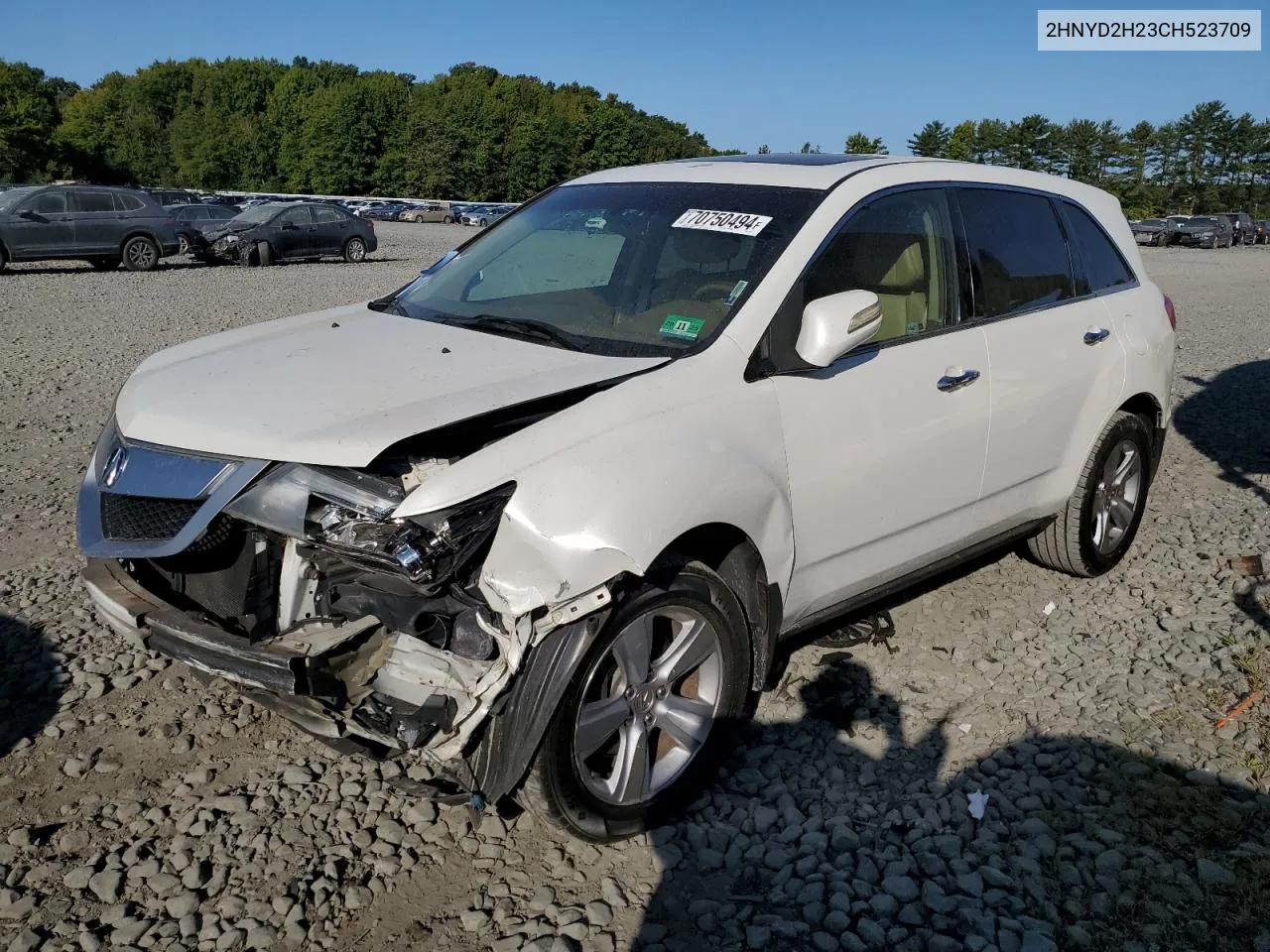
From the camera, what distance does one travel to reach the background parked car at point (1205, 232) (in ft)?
144

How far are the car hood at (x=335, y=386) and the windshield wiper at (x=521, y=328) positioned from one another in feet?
0.19

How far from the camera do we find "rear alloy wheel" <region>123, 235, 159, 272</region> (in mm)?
20891

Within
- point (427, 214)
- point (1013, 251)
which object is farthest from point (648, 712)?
point (427, 214)

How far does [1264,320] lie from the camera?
16344 millimetres

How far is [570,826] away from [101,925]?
4.15 ft

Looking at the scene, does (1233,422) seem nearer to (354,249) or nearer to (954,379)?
(954,379)

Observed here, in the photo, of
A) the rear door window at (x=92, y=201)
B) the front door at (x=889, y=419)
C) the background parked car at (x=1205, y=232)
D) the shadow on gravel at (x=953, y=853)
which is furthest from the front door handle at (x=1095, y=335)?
the background parked car at (x=1205, y=232)

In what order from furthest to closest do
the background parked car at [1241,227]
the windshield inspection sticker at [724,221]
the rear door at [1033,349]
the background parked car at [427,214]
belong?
1. the background parked car at [427,214]
2. the background parked car at [1241,227]
3. the rear door at [1033,349]
4. the windshield inspection sticker at [724,221]

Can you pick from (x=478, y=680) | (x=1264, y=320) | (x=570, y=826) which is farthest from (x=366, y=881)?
(x=1264, y=320)

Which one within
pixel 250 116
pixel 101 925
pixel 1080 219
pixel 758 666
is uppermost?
pixel 250 116

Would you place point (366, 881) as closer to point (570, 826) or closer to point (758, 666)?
point (570, 826)

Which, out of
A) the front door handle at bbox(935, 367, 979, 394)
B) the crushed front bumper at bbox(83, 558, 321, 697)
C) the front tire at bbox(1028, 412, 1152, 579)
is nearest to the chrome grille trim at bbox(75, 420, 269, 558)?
the crushed front bumper at bbox(83, 558, 321, 697)

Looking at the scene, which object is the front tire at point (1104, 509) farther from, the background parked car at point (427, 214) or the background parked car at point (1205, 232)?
the background parked car at point (427, 214)

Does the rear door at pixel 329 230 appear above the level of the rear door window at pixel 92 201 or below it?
below
